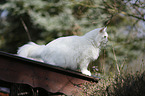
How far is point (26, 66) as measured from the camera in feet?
8.28

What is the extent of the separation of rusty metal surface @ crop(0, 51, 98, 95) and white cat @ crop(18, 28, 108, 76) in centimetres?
30

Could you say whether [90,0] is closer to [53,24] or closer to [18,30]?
[53,24]

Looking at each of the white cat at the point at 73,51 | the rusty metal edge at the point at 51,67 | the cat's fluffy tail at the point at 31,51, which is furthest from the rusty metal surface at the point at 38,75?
the cat's fluffy tail at the point at 31,51

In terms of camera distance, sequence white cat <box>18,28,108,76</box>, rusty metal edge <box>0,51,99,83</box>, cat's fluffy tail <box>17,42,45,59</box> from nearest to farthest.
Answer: rusty metal edge <box>0,51,99,83</box>, white cat <box>18,28,108,76</box>, cat's fluffy tail <box>17,42,45,59</box>

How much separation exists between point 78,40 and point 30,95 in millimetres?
1433

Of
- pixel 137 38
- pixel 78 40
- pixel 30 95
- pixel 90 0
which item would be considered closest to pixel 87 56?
pixel 78 40

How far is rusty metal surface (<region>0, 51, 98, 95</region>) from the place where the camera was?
237 cm

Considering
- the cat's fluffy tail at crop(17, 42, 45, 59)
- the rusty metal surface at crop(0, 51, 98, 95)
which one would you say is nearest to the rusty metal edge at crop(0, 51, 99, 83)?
the rusty metal surface at crop(0, 51, 98, 95)

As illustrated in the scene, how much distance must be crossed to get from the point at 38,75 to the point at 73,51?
31.5 inches

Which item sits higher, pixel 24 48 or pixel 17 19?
pixel 17 19

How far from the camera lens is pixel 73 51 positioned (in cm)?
308

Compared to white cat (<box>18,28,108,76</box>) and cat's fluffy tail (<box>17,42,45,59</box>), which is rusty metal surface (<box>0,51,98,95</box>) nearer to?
white cat (<box>18,28,108,76</box>)

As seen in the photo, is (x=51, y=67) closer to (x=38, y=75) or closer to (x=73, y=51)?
(x=38, y=75)

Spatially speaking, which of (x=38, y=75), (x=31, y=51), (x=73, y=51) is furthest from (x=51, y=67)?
(x=31, y=51)
